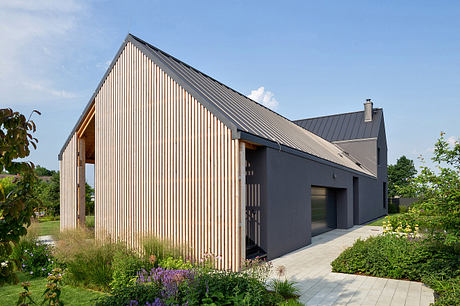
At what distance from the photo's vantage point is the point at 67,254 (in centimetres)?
636

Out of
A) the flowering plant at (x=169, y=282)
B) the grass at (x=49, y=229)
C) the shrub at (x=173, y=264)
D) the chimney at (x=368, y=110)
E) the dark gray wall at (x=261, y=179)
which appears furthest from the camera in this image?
the chimney at (x=368, y=110)

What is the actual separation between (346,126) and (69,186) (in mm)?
19902

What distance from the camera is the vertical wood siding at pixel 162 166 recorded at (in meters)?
7.08

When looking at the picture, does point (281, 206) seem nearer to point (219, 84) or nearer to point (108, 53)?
point (219, 84)

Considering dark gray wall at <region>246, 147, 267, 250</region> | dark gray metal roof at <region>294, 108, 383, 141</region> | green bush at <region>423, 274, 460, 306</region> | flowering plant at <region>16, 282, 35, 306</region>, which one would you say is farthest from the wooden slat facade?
dark gray metal roof at <region>294, 108, 383, 141</region>

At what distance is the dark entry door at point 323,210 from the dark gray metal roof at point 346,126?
31.1 ft

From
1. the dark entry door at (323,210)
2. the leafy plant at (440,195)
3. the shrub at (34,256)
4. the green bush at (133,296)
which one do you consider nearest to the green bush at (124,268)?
the green bush at (133,296)

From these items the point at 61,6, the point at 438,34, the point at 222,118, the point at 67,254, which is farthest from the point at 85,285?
the point at 438,34

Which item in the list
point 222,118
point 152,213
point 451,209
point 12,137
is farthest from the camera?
point 152,213

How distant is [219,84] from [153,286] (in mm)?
8926

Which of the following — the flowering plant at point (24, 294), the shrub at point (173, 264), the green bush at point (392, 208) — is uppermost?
the flowering plant at point (24, 294)

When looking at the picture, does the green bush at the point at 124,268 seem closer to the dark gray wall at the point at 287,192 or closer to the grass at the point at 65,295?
the grass at the point at 65,295

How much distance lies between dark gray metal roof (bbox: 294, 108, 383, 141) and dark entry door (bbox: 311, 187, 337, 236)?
949 cm

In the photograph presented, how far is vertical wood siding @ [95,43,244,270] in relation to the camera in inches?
279
